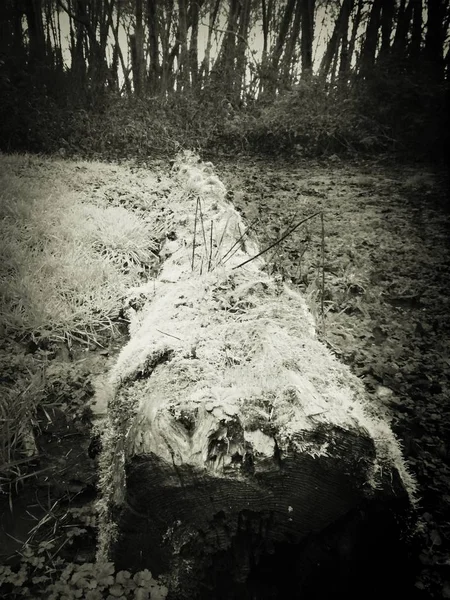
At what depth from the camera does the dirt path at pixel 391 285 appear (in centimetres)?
192

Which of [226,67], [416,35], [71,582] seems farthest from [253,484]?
[226,67]

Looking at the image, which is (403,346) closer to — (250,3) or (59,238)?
(59,238)

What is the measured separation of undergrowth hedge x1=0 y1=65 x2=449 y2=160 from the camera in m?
7.55

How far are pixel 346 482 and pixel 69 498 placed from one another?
1355mm

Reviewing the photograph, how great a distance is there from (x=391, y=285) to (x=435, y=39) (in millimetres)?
8101

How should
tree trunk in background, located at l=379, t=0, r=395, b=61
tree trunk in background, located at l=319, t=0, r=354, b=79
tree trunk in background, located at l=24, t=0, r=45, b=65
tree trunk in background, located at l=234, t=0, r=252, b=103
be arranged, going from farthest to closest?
tree trunk in background, located at l=319, t=0, r=354, b=79
tree trunk in background, located at l=234, t=0, r=252, b=103
tree trunk in background, located at l=379, t=0, r=395, b=61
tree trunk in background, located at l=24, t=0, r=45, b=65

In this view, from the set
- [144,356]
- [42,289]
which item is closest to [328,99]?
[42,289]

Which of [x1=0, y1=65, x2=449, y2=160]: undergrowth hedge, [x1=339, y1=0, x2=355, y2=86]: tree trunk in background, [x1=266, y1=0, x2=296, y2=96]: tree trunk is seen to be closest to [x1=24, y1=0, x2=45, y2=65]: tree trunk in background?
[x1=0, y1=65, x2=449, y2=160]: undergrowth hedge

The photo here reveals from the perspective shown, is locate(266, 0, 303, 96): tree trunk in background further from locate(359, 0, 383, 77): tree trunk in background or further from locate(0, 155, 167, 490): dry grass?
locate(0, 155, 167, 490): dry grass

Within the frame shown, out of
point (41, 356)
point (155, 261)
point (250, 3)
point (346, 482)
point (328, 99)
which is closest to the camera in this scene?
point (346, 482)

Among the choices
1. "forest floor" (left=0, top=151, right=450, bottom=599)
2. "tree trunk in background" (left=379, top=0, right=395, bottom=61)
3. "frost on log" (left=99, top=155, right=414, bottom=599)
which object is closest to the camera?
"frost on log" (left=99, top=155, right=414, bottom=599)

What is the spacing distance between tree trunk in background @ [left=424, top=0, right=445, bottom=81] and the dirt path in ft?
9.62

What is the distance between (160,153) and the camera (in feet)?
28.7

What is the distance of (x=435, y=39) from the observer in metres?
8.02
